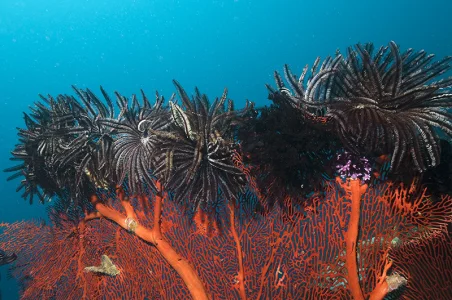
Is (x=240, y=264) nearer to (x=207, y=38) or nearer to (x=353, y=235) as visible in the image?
(x=353, y=235)

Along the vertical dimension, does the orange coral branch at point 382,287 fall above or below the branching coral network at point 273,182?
below

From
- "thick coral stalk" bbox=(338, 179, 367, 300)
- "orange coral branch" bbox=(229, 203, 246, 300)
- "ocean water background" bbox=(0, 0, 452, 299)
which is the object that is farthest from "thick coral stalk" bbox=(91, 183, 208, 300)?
"ocean water background" bbox=(0, 0, 452, 299)

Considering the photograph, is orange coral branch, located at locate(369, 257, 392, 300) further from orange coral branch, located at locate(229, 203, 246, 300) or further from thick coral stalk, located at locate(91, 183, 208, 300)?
thick coral stalk, located at locate(91, 183, 208, 300)

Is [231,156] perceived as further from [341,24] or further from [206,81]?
[341,24]

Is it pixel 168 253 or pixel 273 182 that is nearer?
pixel 273 182

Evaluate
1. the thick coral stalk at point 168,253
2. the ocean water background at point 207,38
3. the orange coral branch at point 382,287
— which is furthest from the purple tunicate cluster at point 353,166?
the ocean water background at point 207,38

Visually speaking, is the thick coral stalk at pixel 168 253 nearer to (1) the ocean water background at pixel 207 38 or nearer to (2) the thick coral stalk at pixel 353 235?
(2) the thick coral stalk at pixel 353 235

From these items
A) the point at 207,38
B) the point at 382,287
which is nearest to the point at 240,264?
the point at 382,287

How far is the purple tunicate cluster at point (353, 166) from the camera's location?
9.99 ft

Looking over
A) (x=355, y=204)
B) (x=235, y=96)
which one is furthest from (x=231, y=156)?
(x=235, y=96)

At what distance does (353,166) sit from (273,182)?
81cm

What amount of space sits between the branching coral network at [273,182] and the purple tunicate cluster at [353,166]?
1cm

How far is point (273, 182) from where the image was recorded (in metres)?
3.34

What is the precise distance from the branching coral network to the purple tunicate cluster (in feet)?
0.04
